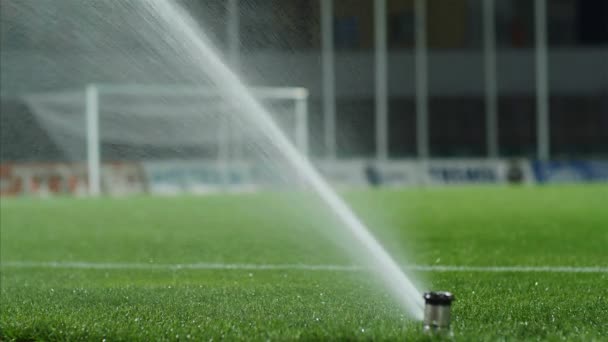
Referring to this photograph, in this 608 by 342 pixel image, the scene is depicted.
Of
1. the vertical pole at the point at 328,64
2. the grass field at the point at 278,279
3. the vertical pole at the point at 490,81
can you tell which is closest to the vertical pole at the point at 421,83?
the vertical pole at the point at 490,81

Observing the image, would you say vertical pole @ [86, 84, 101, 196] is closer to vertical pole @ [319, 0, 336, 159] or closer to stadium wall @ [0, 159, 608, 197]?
stadium wall @ [0, 159, 608, 197]

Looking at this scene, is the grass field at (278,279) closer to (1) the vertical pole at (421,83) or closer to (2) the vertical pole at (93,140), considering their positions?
(2) the vertical pole at (93,140)

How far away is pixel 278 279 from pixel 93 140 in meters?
17.0

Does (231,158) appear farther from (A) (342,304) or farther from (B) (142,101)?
(A) (342,304)

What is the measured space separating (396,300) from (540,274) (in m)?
1.78

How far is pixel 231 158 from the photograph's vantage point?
25672mm

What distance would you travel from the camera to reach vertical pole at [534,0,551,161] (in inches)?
1124

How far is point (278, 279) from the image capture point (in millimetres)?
5988

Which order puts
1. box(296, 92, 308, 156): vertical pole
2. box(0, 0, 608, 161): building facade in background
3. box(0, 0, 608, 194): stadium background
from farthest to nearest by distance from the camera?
box(0, 0, 608, 161): building facade in background < box(0, 0, 608, 194): stadium background < box(296, 92, 308, 156): vertical pole

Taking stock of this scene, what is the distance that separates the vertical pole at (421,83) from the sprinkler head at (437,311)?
80.9 feet

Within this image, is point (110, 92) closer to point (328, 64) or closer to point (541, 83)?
point (328, 64)

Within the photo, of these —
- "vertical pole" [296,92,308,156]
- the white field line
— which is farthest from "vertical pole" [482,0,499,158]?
the white field line

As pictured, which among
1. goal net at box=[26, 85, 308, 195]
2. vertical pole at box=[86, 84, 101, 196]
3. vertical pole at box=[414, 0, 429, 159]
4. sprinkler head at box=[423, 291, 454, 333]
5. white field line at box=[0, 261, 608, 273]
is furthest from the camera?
vertical pole at box=[414, 0, 429, 159]

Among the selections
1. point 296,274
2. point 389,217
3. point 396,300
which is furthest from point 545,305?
point 389,217
